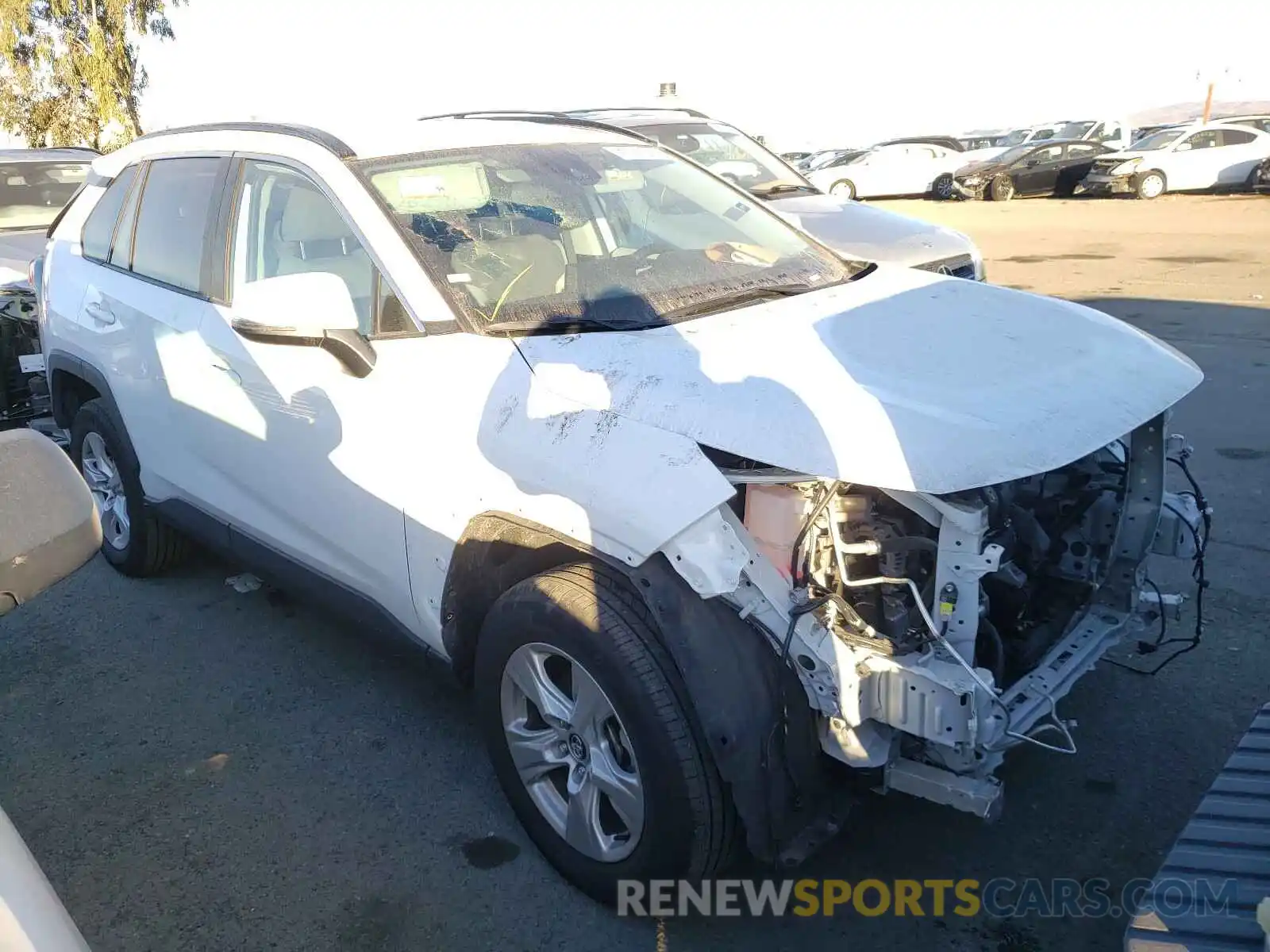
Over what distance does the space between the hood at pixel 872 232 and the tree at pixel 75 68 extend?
69.5 feet

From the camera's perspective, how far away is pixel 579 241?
3355 millimetres

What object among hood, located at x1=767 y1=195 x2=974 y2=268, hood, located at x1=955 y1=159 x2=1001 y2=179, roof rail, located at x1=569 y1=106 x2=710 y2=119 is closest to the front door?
hood, located at x1=955 y1=159 x2=1001 y2=179

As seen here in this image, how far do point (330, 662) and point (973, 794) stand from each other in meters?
2.69

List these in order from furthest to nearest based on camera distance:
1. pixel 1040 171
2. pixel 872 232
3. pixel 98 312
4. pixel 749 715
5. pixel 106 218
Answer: pixel 1040 171
pixel 872 232
pixel 106 218
pixel 98 312
pixel 749 715

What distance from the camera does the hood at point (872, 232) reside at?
680 cm

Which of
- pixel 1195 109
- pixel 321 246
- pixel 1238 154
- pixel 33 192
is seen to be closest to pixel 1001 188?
pixel 1238 154

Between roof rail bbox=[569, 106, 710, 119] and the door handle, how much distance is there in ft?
15.4

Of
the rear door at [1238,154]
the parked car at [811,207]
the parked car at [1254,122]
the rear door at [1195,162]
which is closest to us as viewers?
the parked car at [811,207]

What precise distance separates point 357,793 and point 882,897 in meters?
1.67

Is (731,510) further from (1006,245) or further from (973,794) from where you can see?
(1006,245)

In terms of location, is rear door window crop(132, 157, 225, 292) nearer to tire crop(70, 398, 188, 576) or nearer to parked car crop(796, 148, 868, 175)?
tire crop(70, 398, 188, 576)

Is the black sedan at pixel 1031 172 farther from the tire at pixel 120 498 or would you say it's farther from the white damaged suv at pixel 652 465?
the tire at pixel 120 498

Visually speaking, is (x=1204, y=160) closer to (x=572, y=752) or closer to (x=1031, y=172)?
(x=1031, y=172)

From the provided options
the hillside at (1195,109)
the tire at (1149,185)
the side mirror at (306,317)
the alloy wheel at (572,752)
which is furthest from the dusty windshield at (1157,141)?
the hillside at (1195,109)
